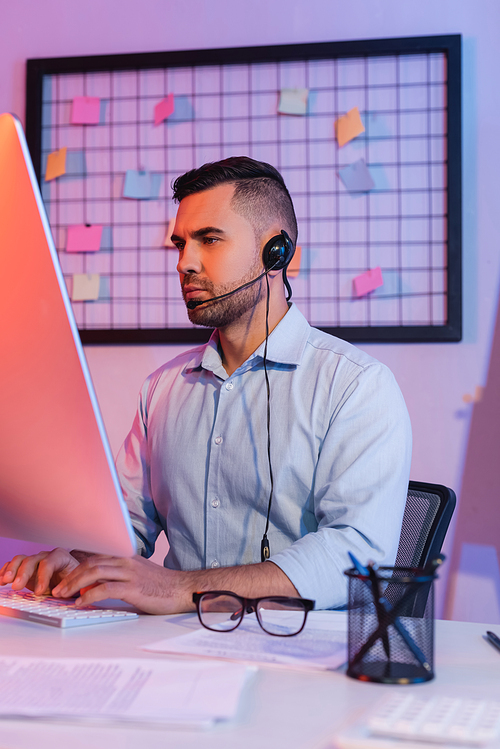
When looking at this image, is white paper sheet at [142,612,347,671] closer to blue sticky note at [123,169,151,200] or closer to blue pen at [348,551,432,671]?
blue pen at [348,551,432,671]

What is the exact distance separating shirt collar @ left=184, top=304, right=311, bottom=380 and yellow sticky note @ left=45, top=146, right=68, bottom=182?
3.22ft

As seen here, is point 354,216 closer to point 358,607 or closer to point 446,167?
point 446,167

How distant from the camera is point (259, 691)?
66 cm

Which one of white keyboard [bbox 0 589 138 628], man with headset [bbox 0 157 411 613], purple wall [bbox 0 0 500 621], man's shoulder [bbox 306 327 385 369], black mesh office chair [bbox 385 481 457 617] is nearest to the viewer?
white keyboard [bbox 0 589 138 628]

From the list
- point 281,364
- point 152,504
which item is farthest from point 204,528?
point 281,364

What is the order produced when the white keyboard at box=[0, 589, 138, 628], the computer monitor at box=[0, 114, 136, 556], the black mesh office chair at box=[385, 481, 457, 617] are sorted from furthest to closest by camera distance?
the black mesh office chair at box=[385, 481, 457, 617], the white keyboard at box=[0, 589, 138, 628], the computer monitor at box=[0, 114, 136, 556]

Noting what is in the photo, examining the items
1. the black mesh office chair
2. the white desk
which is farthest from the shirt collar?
the white desk

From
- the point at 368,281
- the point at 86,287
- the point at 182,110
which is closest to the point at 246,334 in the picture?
the point at 368,281

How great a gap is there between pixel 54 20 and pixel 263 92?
712 millimetres

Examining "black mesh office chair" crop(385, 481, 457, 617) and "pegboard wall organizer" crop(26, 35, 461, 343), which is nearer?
"black mesh office chair" crop(385, 481, 457, 617)

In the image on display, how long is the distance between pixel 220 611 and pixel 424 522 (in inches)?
20.7

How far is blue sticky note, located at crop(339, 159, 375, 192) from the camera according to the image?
6.66 ft

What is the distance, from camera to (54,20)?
2229 millimetres

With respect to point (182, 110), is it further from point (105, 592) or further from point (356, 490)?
point (105, 592)
